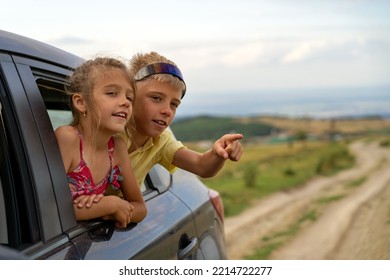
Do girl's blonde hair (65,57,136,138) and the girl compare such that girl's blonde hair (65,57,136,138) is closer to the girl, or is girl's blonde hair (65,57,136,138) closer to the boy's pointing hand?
the girl

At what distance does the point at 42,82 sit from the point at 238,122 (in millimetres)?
9707

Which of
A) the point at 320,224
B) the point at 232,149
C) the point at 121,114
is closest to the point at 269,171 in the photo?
the point at 320,224

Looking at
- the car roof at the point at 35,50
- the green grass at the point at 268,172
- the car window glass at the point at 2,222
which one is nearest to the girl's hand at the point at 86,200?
the car window glass at the point at 2,222

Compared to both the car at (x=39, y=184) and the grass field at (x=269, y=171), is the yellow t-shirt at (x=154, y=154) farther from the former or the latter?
the grass field at (x=269, y=171)

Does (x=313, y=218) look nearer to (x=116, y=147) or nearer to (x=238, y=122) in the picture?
(x=238, y=122)

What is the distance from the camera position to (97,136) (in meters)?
2.01

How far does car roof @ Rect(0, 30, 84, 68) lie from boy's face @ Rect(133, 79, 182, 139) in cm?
23

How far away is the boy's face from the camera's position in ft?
7.40

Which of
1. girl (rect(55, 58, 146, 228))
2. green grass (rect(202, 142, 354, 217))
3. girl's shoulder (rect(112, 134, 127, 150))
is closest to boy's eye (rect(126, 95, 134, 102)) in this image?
girl (rect(55, 58, 146, 228))

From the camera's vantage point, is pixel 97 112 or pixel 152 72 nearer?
pixel 97 112

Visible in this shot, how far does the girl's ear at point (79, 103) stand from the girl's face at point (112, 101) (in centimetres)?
3

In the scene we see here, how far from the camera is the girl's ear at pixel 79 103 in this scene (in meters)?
2.01

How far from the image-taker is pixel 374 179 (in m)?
13.3
